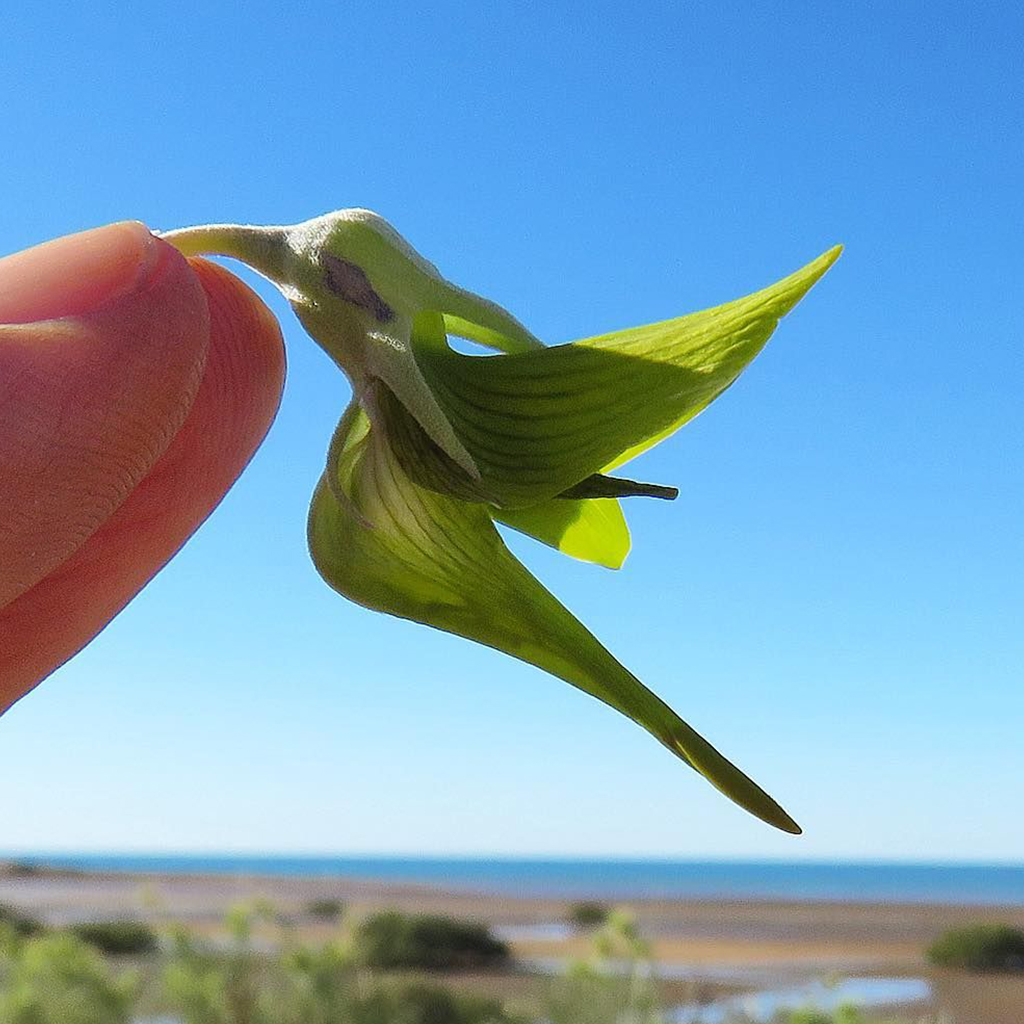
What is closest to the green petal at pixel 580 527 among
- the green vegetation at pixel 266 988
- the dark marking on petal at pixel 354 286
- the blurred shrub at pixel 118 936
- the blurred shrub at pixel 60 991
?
the dark marking on petal at pixel 354 286

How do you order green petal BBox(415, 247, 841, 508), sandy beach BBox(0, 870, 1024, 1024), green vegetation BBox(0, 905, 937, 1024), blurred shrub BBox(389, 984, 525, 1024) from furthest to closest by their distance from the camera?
sandy beach BBox(0, 870, 1024, 1024), blurred shrub BBox(389, 984, 525, 1024), green vegetation BBox(0, 905, 937, 1024), green petal BBox(415, 247, 841, 508)

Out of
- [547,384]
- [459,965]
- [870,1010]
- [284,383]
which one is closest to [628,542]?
[547,384]

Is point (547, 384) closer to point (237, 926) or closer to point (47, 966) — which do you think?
point (237, 926)

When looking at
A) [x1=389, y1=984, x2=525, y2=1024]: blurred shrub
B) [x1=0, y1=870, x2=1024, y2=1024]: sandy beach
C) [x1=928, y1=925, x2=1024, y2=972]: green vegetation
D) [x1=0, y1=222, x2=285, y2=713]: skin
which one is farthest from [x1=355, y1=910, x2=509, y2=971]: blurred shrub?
[x1=0, y1=222, x2=285, y2=713]: skin

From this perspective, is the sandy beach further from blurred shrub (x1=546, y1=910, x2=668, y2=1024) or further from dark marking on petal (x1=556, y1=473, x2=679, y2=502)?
dark marking on petal (x1=556, y1=473, x2=679, y2=502)

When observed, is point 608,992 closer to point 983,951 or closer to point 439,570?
point 439,570

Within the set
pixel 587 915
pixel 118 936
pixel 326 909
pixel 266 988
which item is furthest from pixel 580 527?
pixel 326 909
